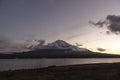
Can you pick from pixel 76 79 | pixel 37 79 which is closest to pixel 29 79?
pixel 37 79

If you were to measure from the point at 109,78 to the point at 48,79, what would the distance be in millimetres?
8413

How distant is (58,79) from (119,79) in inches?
327

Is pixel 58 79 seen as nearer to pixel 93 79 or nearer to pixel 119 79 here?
pixel 93 79

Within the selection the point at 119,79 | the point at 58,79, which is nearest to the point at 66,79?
the point at 58,79

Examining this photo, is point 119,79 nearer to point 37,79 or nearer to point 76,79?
point 76,79

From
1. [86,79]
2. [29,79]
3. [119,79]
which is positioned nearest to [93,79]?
[86,79]

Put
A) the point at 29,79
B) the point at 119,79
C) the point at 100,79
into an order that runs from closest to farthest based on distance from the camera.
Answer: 1. the point at 119,79
2. the point at 100,79
3. the point at 29,79

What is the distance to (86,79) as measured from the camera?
→ 33875 millimetres

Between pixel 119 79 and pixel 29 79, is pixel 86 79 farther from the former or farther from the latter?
pixel 29 79

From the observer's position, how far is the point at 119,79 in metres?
32.1

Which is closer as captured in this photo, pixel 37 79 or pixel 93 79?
pixel 93 79

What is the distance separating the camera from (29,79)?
3678 centimetres

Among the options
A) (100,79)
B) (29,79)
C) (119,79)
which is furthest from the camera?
(29,79)

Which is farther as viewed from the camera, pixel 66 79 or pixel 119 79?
pixel 66 79
